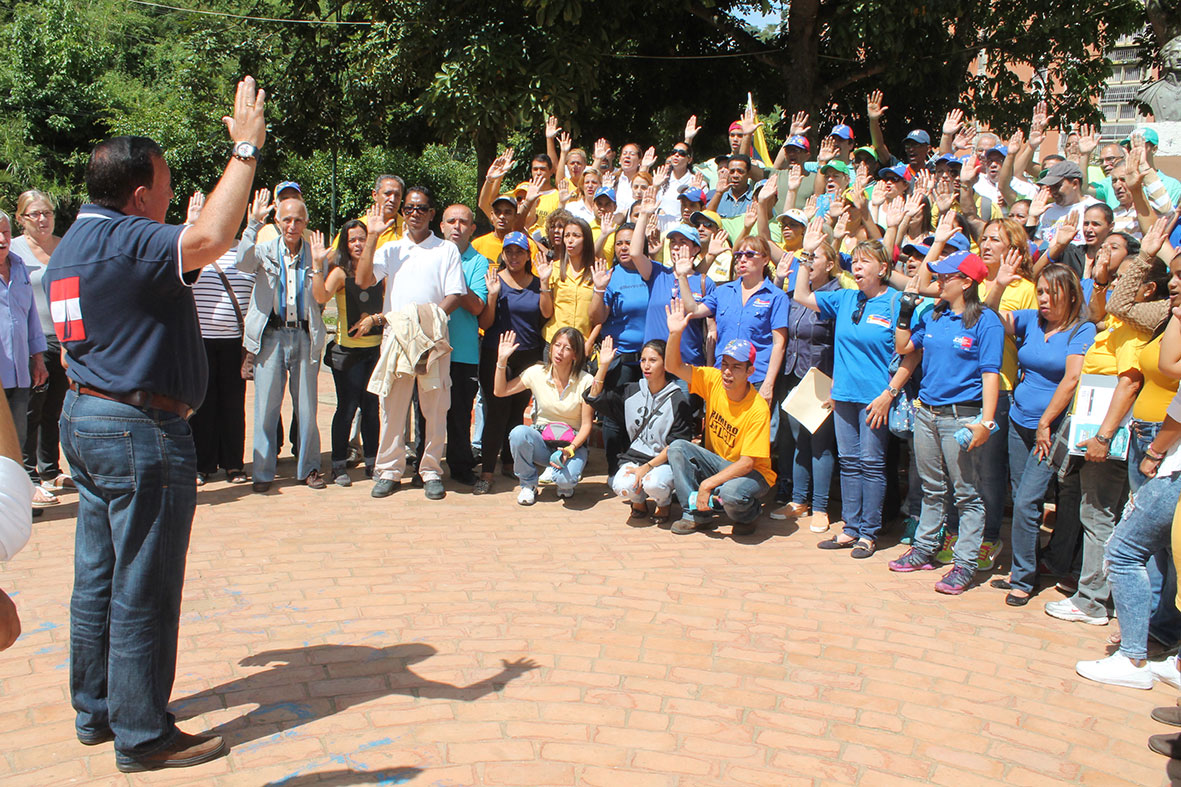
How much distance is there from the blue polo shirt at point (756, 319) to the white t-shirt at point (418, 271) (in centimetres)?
194

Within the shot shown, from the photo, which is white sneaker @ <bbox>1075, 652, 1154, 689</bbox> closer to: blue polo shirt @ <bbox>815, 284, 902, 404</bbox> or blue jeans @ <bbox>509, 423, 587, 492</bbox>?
blue polo shirt @ <bbox>815, 284, 902, 404</bbox>

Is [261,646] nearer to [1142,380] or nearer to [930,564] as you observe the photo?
[930,564]

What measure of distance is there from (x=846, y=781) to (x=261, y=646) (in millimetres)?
2637

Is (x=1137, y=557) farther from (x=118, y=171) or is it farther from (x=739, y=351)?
(x=118, y=171)

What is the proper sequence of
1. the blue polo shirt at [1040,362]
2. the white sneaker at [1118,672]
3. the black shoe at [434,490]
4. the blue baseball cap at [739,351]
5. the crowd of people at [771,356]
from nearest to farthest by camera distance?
the white sneaker at [1118,672] → the crowd of people at [771,356] → the blue polo shirt at [1040,362] → the blue baseball cap at [739,351] → the black shoe at [434,490]

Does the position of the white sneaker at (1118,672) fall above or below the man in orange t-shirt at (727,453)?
below

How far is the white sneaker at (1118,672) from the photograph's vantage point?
4504 millimetres

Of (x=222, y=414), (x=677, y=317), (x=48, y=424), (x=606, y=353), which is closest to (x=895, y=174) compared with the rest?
→ (x=677, y=317)

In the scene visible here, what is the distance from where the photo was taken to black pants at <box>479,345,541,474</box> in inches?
303

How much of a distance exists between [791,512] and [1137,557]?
107 inches

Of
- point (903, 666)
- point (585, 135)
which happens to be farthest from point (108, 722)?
point (585, 135)

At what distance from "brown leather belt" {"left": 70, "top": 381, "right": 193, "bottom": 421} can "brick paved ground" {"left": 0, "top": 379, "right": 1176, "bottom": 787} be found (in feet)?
4.13

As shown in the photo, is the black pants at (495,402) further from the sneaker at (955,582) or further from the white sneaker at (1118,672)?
the white sneaker at (1118,672)

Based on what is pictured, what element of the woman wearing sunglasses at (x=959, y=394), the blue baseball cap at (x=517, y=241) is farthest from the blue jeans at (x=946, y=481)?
the blue baseball cap at (x=517, y=241)
